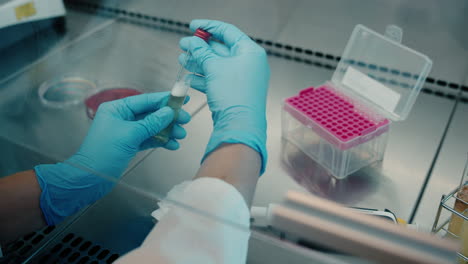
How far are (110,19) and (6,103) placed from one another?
2.52ft

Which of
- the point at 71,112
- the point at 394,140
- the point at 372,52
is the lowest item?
the point at 71,112

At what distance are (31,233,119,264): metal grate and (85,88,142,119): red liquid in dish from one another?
48cm

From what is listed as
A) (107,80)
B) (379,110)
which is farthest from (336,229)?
(107,80)

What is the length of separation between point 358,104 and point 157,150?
2.04ft

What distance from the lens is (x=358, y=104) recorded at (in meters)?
1.32

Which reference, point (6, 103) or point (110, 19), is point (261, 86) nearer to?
point (6, 103)

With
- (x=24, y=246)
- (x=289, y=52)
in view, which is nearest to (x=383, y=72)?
(x=289, y=52)

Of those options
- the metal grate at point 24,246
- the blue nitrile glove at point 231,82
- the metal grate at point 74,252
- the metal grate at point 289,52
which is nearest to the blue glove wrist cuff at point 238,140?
the blue nitrile glove at point 231,82

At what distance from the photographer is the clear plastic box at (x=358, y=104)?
48.6 inches

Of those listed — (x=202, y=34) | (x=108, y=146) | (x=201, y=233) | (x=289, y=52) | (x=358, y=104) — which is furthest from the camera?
(x=289, y=52)

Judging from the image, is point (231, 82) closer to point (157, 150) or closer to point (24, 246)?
point (157, 150)

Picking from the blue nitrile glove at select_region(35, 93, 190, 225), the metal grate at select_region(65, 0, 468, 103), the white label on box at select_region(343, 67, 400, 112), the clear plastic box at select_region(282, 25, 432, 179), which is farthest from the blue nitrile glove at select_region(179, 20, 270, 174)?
the metal grate at select_region(65, 0, 468, 103)

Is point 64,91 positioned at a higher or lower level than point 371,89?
lower

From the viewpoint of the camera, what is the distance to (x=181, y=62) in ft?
3.87
